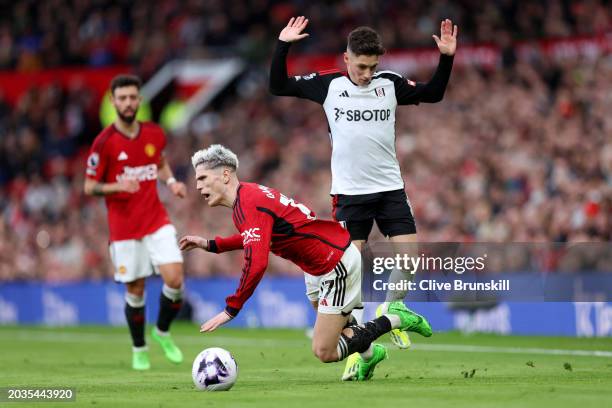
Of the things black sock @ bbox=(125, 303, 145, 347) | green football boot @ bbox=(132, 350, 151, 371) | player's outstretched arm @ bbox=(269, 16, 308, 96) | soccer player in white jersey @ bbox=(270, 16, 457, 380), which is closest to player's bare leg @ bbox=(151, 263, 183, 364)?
black sock @ bbox=(125, 303, 145, 347)

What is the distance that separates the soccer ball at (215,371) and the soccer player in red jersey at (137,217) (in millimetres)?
3483

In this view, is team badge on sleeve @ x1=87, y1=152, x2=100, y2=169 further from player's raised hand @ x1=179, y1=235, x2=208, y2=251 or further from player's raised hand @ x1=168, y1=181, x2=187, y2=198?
player's raised hand @ x1=179, y1=235, x2=208, y2=251

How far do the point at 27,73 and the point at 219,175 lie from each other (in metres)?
21.5

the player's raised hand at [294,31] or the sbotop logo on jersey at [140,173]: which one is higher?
the player's raised hand at [294,31]

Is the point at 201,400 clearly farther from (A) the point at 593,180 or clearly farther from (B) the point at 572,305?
(A) the point at 593,180

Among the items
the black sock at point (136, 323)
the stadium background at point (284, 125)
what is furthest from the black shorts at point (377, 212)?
the stadium background at point (284, 125)

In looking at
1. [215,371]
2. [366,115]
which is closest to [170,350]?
[215,371]

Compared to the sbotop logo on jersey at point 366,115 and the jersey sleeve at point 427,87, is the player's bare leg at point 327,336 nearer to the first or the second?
the sbotop logo on jersey at point 366,115

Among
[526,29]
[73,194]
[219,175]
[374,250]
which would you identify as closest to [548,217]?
A: [526,29]

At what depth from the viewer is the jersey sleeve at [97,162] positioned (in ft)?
43.0

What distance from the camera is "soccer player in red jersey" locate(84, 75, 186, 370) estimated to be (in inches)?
520

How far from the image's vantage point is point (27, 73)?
30.0 m

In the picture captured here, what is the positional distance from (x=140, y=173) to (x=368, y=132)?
359 centimetres

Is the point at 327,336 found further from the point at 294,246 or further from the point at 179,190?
the point at 179,190
